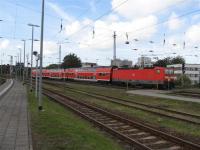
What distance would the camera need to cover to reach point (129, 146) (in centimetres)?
1325

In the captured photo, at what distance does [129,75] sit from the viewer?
58.4 metres

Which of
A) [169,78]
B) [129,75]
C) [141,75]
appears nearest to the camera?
[169,78]

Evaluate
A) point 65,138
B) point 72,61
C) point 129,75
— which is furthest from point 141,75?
point 72,61

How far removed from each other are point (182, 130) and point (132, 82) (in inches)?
1633

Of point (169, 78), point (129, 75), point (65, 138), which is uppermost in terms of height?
point (129, 75)

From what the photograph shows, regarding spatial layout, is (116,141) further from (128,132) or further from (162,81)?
(162,81)

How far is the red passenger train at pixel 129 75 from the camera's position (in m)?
51.4

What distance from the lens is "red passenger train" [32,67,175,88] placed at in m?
51.4

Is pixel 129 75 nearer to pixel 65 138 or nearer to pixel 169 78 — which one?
pixel 169 78

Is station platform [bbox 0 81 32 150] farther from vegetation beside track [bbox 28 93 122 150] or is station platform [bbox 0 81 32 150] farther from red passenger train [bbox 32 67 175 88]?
red passenger train [bbox 32 67 175 88]

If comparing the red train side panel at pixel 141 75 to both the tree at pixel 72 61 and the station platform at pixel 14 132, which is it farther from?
the tree at pixel 72 61

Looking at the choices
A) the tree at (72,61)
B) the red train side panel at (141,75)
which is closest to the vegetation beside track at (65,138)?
the red train side panel at (141,75)

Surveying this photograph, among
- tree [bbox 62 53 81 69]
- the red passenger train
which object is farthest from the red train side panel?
tree [bbox 62 53 81 69]

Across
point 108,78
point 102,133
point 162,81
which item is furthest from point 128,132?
point 108,78
